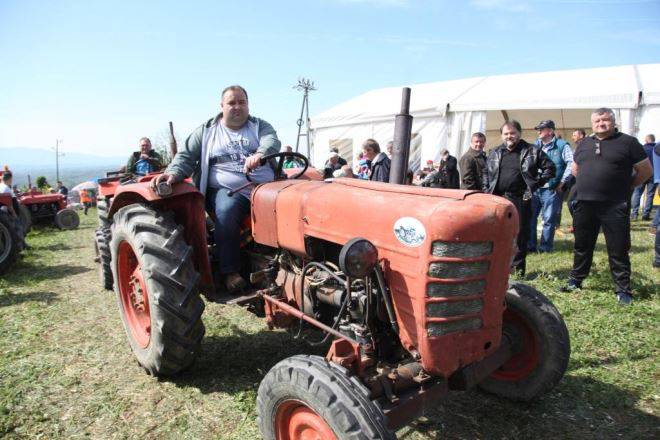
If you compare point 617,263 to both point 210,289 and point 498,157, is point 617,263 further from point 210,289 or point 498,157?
point 210,289

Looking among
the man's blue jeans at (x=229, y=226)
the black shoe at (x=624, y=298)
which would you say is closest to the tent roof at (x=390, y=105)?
the black shoe at (x=624, y=298)

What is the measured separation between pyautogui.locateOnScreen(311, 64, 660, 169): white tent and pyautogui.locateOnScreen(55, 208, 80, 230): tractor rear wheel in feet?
25.0

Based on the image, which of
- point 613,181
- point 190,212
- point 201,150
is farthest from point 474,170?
point 190,212

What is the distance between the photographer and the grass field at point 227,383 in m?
2.44

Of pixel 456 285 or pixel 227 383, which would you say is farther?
pixel 227 383

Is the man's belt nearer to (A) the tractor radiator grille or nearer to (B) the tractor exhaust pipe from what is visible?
(B) the tractor exhaust pipe

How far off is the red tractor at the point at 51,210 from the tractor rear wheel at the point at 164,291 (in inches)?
355

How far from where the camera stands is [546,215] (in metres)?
6.22

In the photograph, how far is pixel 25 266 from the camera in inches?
263

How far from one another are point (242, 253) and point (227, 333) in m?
0.87

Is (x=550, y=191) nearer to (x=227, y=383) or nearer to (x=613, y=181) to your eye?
(x=613, y=181)

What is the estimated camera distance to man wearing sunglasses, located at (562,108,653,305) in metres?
4.09

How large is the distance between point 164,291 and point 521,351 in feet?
6.98

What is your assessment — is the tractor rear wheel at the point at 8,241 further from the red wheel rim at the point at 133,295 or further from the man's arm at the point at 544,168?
the man's arm at the point at 544,168
